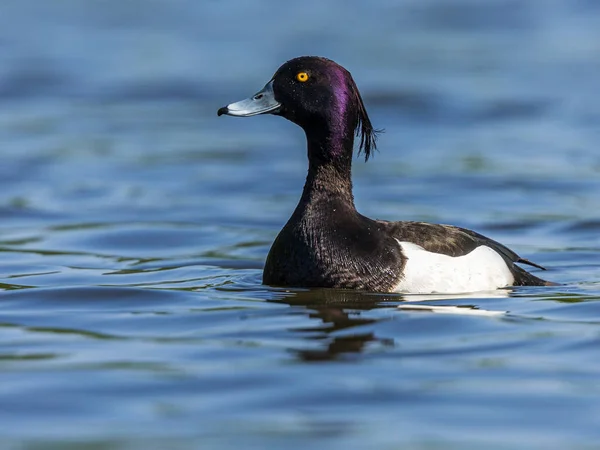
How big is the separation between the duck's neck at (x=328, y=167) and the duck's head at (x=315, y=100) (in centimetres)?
1

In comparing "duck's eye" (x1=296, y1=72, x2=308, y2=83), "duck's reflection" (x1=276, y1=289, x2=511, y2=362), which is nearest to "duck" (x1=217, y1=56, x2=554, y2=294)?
"duck's eye" (x1=296, y1=72, x2=308, y2=83)

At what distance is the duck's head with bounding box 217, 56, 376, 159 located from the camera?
1009cm

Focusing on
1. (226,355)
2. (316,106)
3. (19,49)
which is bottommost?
(226,355)

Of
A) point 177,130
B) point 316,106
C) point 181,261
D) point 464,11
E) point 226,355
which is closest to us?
point 226,355

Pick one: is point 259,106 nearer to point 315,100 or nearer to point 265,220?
point 315,100

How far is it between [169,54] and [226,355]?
17050mm

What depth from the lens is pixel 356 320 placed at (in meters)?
8.92

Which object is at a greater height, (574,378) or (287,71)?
(287,71)

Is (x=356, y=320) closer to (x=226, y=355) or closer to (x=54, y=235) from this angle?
(x=226, y=355)

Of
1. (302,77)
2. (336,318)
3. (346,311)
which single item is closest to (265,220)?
(302,77)

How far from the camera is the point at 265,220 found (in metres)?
14.3

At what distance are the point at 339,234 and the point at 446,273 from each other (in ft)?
2.71

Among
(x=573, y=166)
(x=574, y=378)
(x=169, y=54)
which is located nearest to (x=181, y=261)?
(x=574, y=378)

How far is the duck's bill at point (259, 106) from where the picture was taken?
10.2 metres
